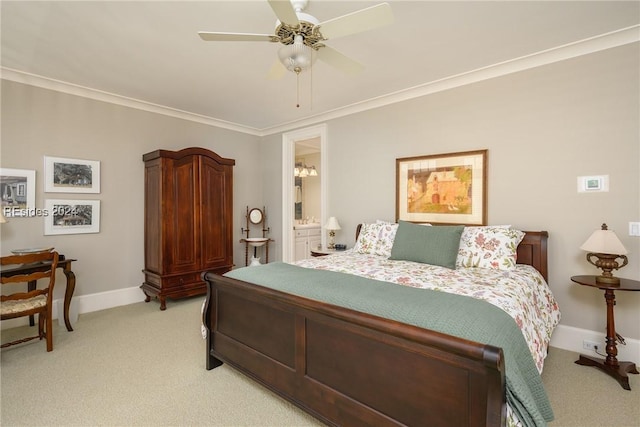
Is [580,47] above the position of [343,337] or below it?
above

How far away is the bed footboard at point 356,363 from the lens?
1.17 meters

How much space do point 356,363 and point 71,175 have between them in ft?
12.5

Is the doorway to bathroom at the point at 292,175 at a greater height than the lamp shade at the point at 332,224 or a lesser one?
Answer: greater

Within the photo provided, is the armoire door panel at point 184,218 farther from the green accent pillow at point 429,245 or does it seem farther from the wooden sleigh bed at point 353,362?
the green accent pillow at point 429,245

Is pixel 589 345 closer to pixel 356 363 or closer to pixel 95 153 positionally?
pixel 356 363

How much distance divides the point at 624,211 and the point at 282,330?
286cm

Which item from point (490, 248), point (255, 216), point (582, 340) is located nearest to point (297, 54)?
point (490, 248)

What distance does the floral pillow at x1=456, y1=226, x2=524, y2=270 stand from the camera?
2600 millimetres

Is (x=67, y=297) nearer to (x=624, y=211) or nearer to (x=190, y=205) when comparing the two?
(x=190, y=205)

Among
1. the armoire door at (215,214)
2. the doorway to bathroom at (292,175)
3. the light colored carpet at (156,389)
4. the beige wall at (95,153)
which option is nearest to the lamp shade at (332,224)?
the doorway to bathroom at (292,175)

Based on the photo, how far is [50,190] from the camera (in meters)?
3.38

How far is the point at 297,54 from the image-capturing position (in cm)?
192

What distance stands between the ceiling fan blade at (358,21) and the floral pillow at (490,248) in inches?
78.1

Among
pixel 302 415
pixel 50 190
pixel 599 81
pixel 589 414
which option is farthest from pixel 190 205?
pixel 599 81
